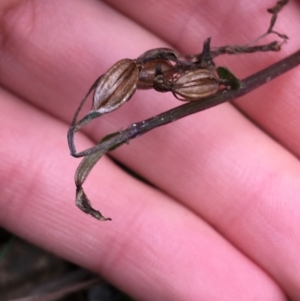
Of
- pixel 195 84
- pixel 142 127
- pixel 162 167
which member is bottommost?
pixel 162 167

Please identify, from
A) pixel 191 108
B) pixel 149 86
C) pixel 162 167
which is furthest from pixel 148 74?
pixel 162 167

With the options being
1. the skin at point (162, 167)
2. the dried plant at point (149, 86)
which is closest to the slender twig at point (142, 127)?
the dried plant at point (149, 86)

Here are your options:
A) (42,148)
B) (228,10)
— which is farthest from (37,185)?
(228,10)

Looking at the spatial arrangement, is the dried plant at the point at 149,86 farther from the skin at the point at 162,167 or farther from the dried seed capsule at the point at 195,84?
the skin at the point at 162,167

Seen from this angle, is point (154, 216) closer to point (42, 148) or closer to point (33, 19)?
point (42, 148)

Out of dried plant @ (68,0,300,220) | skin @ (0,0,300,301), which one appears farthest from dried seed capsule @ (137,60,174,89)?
skin @ (0,0,300,301)

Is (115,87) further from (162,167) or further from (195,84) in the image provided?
(162,167)
